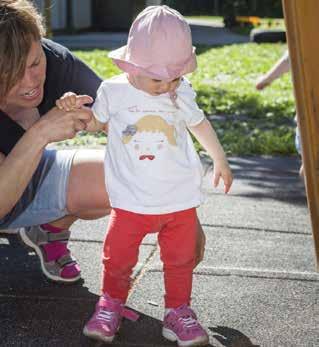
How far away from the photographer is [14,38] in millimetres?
2783

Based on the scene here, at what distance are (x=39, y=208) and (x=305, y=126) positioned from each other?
130 centimetres

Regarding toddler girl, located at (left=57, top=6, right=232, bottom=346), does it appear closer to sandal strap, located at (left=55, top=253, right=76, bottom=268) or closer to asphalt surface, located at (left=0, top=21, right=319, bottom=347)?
asphalt surface, located at (left=0, top=21, right=319, bottom=347)

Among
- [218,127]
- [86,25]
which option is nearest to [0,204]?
[218,127]

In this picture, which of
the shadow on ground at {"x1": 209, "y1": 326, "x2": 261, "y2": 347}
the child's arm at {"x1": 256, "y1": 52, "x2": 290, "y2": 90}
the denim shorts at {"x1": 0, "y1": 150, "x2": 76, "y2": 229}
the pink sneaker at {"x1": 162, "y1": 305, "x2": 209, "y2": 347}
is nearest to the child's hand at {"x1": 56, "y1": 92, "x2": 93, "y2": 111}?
the denim shorts at {"x1": 0, "y1": 150, "x2": 76, "y2": 229}

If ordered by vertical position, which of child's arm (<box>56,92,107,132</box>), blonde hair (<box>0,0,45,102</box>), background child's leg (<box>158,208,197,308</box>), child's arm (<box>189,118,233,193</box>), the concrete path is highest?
blonde hair (<box>0,0,45,102</box>)

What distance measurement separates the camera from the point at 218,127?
686 cm

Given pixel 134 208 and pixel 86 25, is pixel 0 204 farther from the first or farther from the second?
Result: pixel 86 25

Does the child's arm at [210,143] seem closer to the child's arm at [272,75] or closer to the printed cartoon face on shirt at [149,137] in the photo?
the printed cartoon face on shirt at [149,137]

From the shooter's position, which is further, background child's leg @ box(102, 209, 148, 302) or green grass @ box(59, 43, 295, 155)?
green grass @ box(59, 43, 295, 155)

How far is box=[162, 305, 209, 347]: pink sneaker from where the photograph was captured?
2656 millimetres

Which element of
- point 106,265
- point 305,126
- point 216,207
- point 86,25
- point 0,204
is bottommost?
point 86,25

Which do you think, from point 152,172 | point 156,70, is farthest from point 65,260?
point 156,70

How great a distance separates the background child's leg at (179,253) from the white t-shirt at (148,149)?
0.21 ft

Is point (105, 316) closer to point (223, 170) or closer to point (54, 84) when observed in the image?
point (223, 170)
